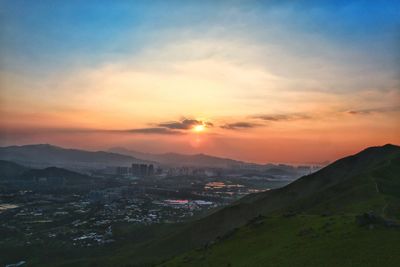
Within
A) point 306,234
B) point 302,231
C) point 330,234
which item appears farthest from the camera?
point 302,231

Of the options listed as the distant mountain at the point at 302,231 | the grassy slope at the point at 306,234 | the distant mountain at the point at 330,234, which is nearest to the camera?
the distant mountain at the point at 330,234

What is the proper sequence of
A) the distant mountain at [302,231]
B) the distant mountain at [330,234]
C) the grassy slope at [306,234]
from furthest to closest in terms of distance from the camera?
the distant mountain at [302,231] → the grassy slope at [306,234] → the distant mountain at [330,234]

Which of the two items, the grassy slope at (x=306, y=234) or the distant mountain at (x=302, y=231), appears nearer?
the grassy slope at (x=306, y=234)

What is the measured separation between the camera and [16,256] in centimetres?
17025

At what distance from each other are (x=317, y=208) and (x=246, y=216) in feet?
181

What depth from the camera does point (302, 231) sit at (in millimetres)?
67500

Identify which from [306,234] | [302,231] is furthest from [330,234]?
[302,231]

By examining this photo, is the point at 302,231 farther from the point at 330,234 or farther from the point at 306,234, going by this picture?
the point at 330,234

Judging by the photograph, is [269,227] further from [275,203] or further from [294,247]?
[275,203]

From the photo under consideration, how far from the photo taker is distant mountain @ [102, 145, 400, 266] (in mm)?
53688

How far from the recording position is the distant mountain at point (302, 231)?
53688mm

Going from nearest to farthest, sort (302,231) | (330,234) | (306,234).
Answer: (330,234) < (306,234) < (302,231)

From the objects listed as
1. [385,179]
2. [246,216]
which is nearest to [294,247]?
[385,179]

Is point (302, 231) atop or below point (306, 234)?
atop
